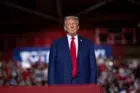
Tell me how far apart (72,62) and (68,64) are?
33mm

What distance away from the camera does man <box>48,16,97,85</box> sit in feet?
10.2

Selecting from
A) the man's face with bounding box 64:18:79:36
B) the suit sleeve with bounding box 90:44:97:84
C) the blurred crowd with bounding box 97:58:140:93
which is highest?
the man's face with bounding box 64:18:79:36

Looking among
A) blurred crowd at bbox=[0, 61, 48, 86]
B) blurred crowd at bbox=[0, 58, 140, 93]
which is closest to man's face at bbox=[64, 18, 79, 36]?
blurred crowd at bbox=[0, 58, 140, 93]

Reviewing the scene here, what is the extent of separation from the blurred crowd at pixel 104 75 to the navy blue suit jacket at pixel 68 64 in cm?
470

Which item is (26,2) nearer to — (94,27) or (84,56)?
(94,27)

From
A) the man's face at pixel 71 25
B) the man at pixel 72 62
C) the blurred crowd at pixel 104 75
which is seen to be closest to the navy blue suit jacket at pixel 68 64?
the man at pixel 72 62

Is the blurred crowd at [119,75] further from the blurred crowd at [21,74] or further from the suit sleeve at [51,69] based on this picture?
the suit sleeve at [51,69]

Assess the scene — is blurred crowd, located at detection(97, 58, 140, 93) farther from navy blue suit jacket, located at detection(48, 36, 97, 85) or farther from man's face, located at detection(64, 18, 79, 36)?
man's face, located at detection(64, 18, 79, 36)

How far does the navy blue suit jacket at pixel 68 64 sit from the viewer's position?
10.3ft

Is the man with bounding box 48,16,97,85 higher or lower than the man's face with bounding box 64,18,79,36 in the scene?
lower

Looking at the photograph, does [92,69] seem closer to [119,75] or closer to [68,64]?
[68,64]

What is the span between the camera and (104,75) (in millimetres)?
8758

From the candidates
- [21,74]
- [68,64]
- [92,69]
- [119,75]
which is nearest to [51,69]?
[68,64]

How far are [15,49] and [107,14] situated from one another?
253 cm
